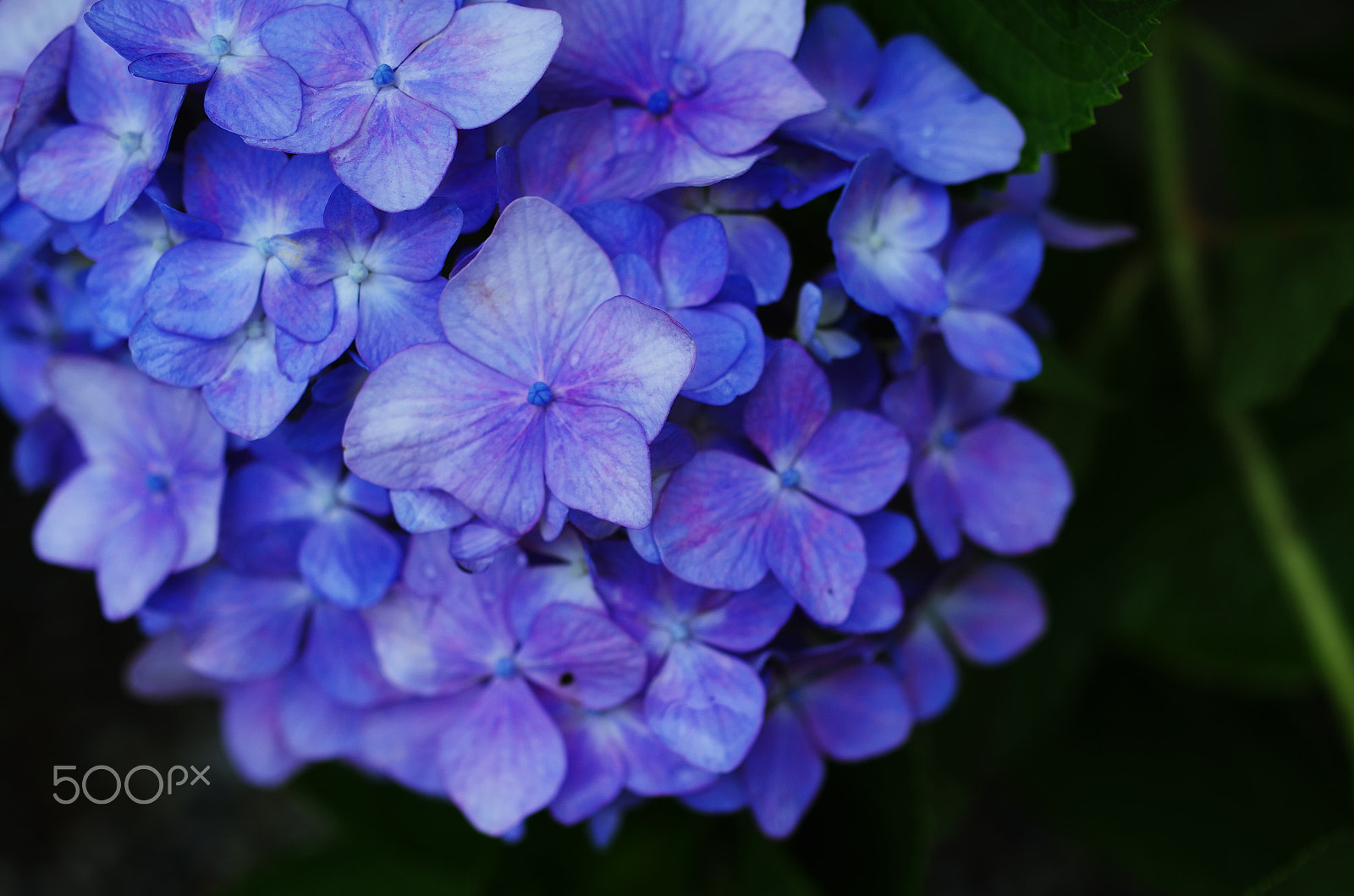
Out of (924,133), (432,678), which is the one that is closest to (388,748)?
(432,678)

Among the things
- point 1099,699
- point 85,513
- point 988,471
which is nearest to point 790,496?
point 988,471

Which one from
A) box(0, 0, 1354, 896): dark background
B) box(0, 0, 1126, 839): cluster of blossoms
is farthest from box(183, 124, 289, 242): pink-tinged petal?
box(0, 0, 1354, 896): dark background

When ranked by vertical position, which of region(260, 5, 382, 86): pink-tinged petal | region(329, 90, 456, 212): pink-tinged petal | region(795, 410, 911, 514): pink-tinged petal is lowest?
region(795, 410, 911, 514): pink-tinged petal

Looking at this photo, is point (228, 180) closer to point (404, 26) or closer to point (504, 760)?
point (404, 26)

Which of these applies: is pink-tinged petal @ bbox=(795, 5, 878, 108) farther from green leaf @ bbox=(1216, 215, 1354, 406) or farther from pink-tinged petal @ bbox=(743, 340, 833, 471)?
green leaf @ bbox=(1216, 215, 1354, 406)

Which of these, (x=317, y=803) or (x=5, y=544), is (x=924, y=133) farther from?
(x=5, y=544)

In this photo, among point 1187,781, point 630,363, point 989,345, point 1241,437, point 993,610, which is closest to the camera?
point 630,363
